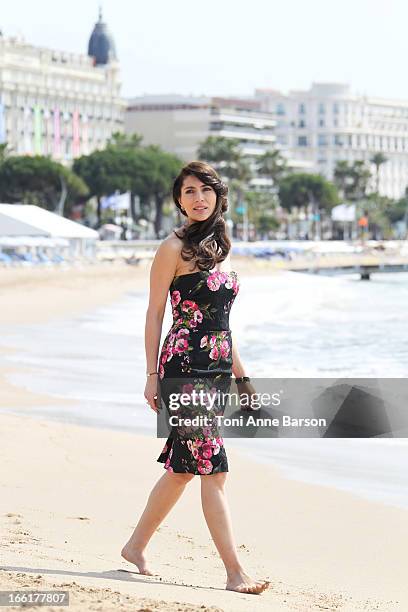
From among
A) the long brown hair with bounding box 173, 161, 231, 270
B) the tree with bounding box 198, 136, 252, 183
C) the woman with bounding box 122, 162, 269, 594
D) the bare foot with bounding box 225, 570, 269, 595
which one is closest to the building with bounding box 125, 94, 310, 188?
the tree with bounding box 198, 136, 252, 183

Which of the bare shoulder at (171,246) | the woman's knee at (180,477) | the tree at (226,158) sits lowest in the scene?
the woman's knee at (180,477)

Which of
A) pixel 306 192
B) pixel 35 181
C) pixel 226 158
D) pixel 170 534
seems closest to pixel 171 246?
pixel 170 534

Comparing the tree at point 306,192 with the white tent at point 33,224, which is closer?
the white tent at point 33,224

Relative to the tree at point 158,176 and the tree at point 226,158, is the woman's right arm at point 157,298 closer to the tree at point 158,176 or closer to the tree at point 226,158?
the tree at point 158,176

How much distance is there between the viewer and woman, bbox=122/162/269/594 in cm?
489

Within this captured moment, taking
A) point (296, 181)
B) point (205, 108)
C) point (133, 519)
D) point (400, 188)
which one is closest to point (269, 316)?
Answer: point (133, 519)

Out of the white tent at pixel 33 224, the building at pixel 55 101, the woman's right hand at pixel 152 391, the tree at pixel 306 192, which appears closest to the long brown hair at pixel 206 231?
the woman's right hand at pixel 152 391

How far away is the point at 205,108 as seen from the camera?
148 metres

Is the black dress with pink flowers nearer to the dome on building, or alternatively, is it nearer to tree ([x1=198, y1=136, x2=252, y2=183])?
tree ([x1=198, y1=136, x2=252, y2=183])

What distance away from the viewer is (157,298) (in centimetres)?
495

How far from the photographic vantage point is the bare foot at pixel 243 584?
4.89 meters

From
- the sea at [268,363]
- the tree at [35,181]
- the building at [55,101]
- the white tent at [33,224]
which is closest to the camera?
the sea at [268,363]

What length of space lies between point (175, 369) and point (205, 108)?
5680 inches

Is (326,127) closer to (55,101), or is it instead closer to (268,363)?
(55,101)
